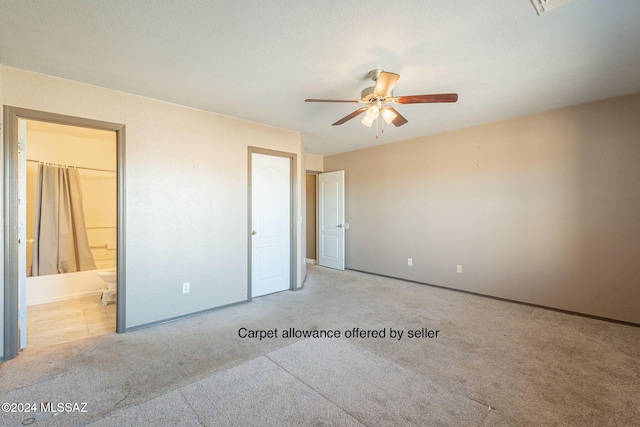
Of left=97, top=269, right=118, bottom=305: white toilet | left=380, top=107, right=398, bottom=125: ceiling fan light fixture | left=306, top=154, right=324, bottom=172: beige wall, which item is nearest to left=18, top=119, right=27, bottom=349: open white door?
left=97, top=269, right=118, bottom=305: white toilet

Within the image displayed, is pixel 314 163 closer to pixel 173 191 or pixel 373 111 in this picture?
pixel 173 191

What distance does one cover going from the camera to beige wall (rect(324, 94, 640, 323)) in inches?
124

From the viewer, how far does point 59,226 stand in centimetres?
424

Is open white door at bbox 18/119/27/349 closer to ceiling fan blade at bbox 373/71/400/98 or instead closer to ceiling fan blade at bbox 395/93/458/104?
ceiling fan blade at bbox 373/71/400/98

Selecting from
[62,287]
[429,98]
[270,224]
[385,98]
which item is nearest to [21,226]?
[62,287]

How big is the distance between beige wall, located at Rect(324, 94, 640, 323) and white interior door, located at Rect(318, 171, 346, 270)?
0.84 metres

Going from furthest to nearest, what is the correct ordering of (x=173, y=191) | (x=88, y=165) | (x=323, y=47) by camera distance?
1. (x=88, y=165)
2. (x=173, y=191)
3. (x=323, y=47)

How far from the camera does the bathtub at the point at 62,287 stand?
153 inches

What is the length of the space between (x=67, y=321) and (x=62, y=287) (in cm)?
117

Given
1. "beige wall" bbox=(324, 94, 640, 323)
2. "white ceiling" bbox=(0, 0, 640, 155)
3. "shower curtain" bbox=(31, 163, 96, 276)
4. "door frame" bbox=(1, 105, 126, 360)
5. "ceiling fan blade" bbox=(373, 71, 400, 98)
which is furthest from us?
"shower curtain" bbox=(31, 163, 96, 276)

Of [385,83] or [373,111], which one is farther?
[373,111]

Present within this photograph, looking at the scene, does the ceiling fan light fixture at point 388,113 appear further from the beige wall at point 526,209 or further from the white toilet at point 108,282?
the white toilet at point 108,282

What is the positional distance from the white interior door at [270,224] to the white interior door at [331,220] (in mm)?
1746

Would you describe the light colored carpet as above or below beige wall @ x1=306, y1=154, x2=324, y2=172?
below
